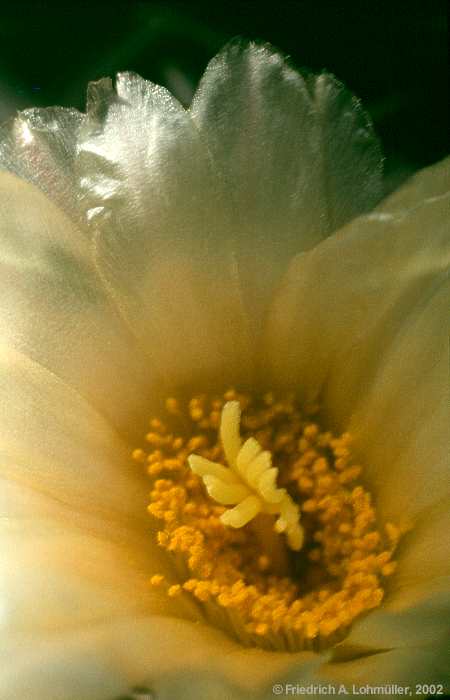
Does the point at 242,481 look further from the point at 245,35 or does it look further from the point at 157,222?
the point at 245,35

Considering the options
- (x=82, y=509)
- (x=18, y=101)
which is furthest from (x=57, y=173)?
(x=82, y=509)

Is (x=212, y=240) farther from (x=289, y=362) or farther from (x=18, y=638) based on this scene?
(x=18, y=638)

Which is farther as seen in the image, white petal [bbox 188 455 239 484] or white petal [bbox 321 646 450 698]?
white petal [bbox 188 455 239 484]

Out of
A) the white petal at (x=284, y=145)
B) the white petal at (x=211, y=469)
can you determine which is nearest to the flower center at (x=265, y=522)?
the white petal at (x=211, y=469)

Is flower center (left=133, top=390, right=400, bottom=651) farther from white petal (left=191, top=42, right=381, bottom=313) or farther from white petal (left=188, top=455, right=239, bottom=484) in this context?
white petal (left=191, top=42, right=381, bottom=313)

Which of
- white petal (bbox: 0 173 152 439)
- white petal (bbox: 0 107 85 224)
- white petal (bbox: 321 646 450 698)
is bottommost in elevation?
white petal (bbox: 321 646 450 698)

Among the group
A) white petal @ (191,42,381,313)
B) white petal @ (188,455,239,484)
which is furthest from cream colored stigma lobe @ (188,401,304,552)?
white petal @ (191,42,381,313)
